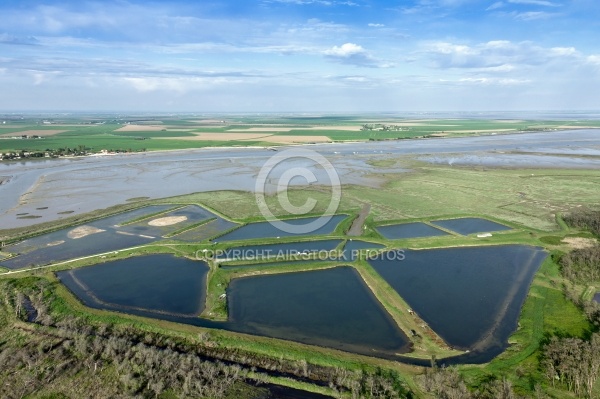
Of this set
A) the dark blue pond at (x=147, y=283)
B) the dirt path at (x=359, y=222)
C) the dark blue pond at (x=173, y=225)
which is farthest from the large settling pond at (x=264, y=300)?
the dirt path at (x=359, y=222)

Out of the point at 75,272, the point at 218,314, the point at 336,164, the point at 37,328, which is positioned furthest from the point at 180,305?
the point at 336,164

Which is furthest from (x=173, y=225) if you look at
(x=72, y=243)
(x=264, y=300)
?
(x=264, y=300)

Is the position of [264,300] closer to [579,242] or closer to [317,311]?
[317,311]

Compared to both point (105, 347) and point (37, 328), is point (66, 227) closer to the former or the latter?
point (37, 328)
